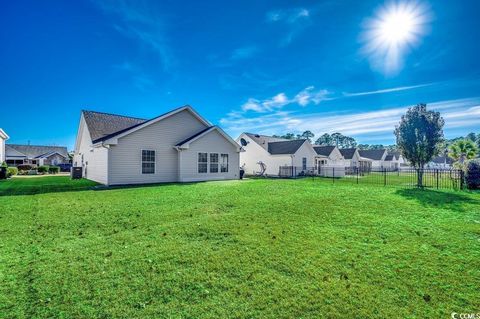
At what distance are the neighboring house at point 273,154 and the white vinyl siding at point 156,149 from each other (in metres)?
10.9

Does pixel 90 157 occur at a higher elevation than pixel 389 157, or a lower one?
lower

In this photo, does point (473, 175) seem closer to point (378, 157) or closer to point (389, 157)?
point (378, 157)

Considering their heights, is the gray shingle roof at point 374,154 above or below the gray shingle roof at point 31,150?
below

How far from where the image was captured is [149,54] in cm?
1638

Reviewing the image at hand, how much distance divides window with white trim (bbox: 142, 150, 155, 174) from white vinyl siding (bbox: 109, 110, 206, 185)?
0.26m

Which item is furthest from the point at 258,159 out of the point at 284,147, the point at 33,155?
the point at 33,155

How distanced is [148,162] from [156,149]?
1112 mm

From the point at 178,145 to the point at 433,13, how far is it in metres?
16.5

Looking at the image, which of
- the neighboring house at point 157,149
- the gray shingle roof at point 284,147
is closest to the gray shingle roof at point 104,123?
the neighboring house at point 157,149

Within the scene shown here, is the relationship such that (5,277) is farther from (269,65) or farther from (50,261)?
(269,65)

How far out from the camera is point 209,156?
1891 cm

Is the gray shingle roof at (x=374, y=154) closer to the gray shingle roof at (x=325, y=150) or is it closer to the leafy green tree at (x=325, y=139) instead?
the gray shingle roof at (x=325, y=150)

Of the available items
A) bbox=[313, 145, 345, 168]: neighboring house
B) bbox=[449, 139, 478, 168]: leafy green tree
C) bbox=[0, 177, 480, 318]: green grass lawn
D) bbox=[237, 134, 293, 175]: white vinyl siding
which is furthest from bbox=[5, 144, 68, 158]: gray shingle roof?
bbox=[449, 139, 478, 168]: leafy green tree

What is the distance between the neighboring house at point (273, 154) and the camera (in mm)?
28625
